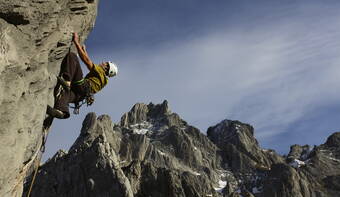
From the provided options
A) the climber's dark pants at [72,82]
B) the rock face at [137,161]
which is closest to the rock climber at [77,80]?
the climber's dark pants at [72,82]

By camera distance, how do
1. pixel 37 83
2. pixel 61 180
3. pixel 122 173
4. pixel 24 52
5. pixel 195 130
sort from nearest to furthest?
pixel 24 52, pixel 37 83, pixel 122 173, pixel 61 180, pixel 195 130

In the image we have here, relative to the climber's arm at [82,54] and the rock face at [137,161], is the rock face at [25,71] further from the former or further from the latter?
the rock face at [137,161]

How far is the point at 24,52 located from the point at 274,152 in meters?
162

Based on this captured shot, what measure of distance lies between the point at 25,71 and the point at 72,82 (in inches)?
82.9

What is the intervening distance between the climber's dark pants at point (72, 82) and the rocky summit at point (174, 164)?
5810 centimetres

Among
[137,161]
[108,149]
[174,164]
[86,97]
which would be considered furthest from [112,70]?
[174,164]

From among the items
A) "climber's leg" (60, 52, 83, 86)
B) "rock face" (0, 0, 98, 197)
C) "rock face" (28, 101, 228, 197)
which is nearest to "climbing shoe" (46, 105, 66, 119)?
"rock face" (0, 0, 98, 197)

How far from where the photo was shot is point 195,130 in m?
150

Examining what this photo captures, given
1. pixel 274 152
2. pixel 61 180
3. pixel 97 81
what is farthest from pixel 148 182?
pixel 274 152

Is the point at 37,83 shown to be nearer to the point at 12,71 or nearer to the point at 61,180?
the point at 12,71

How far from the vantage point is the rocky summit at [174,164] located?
247 feet

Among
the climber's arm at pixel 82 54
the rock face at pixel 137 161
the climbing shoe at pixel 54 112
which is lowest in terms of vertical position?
the climbing shoe at pixel 54 112

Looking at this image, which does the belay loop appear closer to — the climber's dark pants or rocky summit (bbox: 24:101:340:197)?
the climber's dark pants

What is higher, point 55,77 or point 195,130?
point 195,130
